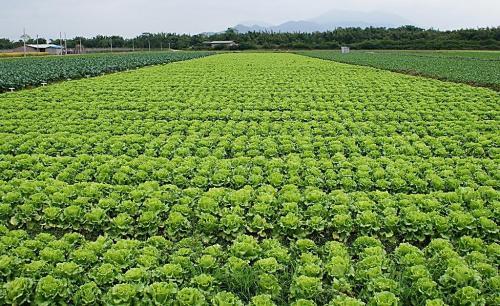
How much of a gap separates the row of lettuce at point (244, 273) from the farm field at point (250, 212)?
0.02 meters

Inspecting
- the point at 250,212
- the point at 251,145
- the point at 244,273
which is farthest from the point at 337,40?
the point at 244,273

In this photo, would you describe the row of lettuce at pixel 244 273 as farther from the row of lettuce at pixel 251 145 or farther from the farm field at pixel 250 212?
the row of lettuce at pixel 251 145

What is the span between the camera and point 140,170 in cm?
803

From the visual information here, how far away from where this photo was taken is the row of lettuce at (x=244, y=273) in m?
4.39

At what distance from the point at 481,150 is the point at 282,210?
5692 mm

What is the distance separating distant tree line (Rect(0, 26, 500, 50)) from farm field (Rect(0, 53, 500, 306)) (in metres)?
73.3

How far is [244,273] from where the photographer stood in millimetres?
4855

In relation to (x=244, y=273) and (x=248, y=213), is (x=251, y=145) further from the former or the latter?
(x=244, y=273)

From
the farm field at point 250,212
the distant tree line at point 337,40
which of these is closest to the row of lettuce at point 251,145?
the farm field at point 250,212

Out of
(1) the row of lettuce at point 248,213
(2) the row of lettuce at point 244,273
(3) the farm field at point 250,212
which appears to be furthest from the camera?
(1) the row of lettuce at point 248,213

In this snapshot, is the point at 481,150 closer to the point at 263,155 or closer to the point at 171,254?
the point at 263,155

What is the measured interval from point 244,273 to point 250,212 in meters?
1.55

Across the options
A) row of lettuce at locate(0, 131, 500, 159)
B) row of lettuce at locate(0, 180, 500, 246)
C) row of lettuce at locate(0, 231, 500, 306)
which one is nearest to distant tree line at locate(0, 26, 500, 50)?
row of lettuce at locate(0, 131, 500, 159)

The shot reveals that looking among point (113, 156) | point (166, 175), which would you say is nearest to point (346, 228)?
point (166, 175)
